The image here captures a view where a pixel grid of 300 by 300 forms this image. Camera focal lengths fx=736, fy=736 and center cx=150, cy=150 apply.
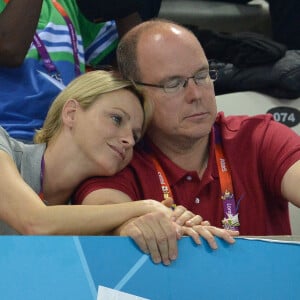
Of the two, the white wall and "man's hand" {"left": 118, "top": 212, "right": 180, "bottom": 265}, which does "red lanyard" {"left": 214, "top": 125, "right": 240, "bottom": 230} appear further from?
the white wall

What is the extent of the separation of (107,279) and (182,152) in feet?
1.78

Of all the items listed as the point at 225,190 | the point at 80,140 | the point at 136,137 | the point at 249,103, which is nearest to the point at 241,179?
the point at 225,190

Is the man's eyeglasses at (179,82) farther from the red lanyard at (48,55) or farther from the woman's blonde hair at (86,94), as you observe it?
the red lanyard at (48,55)

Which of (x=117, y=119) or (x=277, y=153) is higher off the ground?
(x=117, y=119)

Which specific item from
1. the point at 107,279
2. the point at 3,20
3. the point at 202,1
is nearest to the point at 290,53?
the point at 202,1

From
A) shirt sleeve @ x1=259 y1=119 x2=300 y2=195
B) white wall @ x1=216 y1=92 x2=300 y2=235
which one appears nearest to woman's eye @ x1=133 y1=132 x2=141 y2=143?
shirt sleeve @ x1=259 y1=119 x2=300 y2=195

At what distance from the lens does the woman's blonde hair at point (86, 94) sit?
152 cm

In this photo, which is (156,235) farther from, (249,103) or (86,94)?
(249,103)

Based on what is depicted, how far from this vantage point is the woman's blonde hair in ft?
4.98

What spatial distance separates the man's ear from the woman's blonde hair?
10 millimetres

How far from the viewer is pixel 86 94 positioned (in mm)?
1526

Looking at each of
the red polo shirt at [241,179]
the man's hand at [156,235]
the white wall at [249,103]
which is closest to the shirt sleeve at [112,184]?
the red polo shirt at [241,179]

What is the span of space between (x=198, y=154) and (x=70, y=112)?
0.29 m

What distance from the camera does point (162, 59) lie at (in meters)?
1.58
